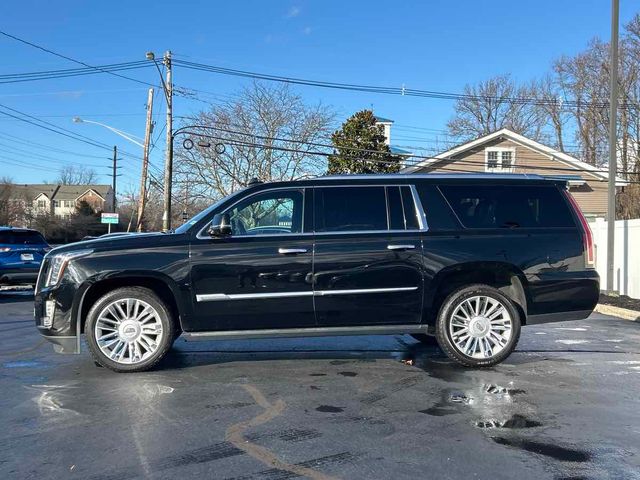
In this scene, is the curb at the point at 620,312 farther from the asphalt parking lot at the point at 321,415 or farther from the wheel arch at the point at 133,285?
the wheel arch at the point at 133,285

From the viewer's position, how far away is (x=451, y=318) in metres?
6.17

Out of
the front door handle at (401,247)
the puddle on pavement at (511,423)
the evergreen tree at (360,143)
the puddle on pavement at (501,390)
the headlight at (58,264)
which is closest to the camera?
the puddle on pavement at (511,423)

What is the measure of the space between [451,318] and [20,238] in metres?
11.1

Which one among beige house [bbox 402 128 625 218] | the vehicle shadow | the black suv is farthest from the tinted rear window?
beige house [bbox 402 128 625 218]

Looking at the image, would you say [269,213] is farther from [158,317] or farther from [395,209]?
[158,317]

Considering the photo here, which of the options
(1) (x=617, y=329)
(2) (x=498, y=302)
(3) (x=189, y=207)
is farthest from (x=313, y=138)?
(2) (x=498, y=302)

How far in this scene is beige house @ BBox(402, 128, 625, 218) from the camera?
26177mm

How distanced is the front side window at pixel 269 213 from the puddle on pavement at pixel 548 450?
2.95 meters

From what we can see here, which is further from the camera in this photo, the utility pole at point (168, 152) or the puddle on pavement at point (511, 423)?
the utility pole at point (168, 152)

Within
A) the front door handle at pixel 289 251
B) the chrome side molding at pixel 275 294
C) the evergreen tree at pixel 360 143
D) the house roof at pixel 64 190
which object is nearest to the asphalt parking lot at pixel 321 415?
the chrome side molding at pixel 275 294

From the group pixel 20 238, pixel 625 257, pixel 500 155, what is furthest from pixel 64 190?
pixel 625 257

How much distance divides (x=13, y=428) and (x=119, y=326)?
1.63m

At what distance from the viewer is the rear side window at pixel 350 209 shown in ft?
20.0

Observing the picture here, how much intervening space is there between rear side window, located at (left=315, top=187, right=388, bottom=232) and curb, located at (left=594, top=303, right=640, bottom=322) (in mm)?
6780
